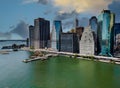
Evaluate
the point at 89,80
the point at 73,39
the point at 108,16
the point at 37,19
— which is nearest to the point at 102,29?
the point at 108,16

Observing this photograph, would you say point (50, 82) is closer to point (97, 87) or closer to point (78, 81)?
point (78, 81)

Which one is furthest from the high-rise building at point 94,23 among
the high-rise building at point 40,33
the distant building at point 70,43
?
the high-rise building at point 40,33

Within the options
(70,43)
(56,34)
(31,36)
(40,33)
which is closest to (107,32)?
(70,43)

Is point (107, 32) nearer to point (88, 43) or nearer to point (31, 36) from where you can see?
point (88, 43)

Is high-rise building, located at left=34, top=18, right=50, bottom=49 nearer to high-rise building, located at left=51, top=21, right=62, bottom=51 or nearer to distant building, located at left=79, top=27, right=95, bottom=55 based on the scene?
high-rise building, located at left=51, top=21, right=62, bottom=51

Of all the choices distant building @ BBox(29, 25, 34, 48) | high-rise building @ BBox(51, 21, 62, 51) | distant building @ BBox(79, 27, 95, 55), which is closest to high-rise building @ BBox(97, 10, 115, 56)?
distant building @ BBox(79, 27, 95, 55)

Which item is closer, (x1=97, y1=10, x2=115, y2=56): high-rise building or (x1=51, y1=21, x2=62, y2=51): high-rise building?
(x1=97, y1=10, x2=115, y2=56): high-rise building
